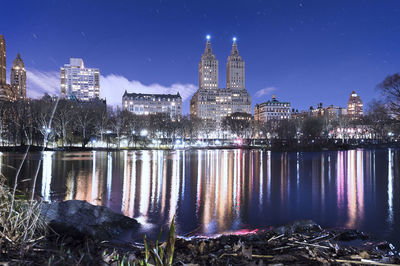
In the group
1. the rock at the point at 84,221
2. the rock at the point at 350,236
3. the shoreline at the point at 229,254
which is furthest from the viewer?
the rock at the point at 350,236

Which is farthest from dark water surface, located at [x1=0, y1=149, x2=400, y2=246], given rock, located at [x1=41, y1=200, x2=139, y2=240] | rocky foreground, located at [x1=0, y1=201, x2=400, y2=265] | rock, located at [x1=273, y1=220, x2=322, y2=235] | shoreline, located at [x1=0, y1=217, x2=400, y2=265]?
shoreline, located at [x1=0, y1=217, x2=400, y2=265]

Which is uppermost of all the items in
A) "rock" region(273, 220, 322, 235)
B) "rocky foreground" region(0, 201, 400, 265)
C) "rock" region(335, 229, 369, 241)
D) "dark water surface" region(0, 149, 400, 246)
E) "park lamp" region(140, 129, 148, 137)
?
"park lamp" region(140, 129, 148, 137)

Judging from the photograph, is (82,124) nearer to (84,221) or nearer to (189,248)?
(84,221)

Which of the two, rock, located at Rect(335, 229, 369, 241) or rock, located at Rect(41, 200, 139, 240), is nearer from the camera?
rock, located at Rect(41, 200, 139, 240)

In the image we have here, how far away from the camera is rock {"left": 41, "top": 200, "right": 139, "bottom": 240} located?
7.37 m

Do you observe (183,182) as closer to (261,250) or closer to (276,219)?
(276,219)

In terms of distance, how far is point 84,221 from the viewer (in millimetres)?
8000

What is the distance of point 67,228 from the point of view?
7367mm

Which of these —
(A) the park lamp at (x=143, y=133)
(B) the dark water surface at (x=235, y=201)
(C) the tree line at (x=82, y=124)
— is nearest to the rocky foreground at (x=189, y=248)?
(B) the dark water surface at (x=235, y=201)

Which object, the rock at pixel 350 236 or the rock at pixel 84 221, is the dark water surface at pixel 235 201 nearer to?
the rock at pixel 84 221

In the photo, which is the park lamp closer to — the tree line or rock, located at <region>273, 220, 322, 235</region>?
the tree line

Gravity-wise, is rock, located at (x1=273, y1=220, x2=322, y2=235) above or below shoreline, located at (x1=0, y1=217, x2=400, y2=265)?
below

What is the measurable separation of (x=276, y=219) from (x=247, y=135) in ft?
497

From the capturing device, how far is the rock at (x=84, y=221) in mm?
7365
